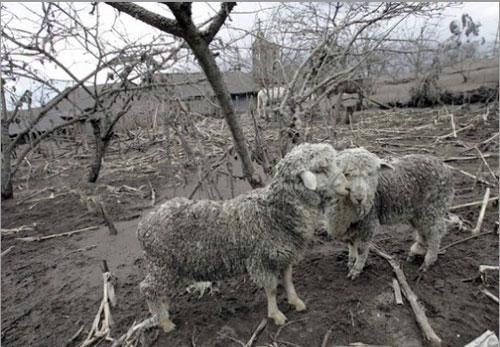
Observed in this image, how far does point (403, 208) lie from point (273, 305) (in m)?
1.53

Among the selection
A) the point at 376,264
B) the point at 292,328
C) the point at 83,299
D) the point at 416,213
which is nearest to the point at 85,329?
the point at 83,299

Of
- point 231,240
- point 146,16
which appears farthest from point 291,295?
point 146,16

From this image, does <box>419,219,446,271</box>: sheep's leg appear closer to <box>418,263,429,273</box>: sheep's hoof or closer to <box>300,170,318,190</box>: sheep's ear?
<box>418,263,429,273</box>: sheep's hoof

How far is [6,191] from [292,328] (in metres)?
6.72

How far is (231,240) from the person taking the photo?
294cm

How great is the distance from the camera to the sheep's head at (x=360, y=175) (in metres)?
3.05

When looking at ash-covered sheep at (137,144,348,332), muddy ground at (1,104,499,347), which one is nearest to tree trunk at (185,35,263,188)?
muddy ground at (1,104,499,347)

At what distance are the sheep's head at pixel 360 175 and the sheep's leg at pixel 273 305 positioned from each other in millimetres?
885

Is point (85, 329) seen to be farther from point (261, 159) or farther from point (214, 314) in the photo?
point (261, 159)

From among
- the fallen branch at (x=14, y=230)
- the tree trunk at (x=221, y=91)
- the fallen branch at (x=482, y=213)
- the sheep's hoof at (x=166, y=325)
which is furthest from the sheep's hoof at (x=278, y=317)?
the fallen branch at (x=14, y=230)

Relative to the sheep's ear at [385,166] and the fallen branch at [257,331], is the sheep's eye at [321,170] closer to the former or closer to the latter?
the sheep's ear at [385,166]

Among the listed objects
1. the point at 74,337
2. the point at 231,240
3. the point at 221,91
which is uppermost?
the point at 221,91

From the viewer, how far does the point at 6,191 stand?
7398 mm

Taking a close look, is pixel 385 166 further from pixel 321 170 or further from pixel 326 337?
pixel 326 337
